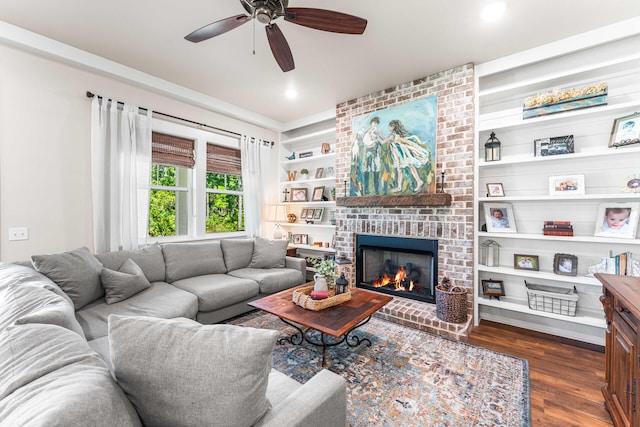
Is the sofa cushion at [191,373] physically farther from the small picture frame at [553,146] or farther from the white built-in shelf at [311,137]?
the white built-in shelf at [311,137]

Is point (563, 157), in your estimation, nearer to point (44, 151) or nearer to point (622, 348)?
point (622, 348)

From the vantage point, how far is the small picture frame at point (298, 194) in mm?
4742

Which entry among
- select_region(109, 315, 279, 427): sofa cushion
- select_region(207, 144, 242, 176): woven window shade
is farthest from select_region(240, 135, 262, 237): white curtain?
select_region(109, 315, 279, 427): sofa cushion

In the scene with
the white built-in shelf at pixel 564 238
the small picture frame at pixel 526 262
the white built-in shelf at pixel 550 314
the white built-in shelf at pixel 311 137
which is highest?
the white built-in shelf at pixel 311 137

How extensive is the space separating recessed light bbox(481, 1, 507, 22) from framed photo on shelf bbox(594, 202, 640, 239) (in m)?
1.94

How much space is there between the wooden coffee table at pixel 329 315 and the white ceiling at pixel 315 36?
7.88ft

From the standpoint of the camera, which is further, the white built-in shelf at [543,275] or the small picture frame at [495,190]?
the small picture frame at [495,190]

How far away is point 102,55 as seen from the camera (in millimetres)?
2820

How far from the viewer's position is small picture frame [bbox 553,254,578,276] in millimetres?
2602

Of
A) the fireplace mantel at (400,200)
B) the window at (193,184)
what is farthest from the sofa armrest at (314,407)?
the window at (193,184)

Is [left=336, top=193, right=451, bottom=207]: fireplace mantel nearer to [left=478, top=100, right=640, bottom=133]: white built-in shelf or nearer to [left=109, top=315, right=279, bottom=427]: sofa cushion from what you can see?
[left=478, top=100, right=640, bottom=133]: white built-in shelf

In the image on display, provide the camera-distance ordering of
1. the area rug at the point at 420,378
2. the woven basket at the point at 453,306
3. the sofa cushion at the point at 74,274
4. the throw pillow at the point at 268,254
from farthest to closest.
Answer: the throw pillow at the point at 268,254, the woven basket at the point at 453,306, the sofa cushion at the point at 74,274, the area rug at the point at 420,378

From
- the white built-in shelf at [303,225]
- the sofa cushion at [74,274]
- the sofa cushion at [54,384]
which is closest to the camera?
the sofa cushion at [54,384]

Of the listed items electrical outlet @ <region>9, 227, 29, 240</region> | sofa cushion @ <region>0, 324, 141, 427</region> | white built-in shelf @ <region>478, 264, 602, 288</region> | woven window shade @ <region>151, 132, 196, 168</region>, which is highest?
woven window shade @ <region>151, 132, 196, 168</region>
